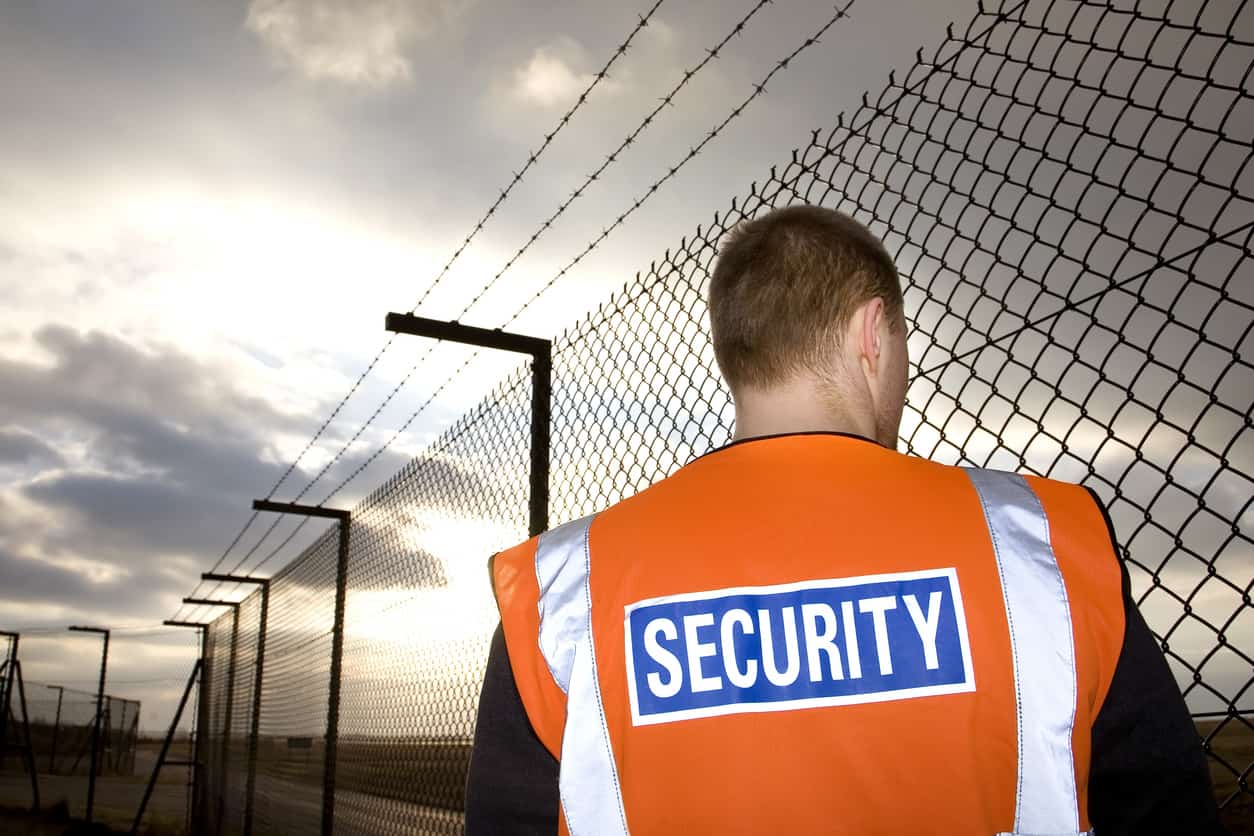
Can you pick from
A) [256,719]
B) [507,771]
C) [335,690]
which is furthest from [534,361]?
[256,719]

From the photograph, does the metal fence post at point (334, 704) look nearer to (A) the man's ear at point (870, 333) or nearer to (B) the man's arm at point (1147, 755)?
(A) the man's ear at point (870, 333)

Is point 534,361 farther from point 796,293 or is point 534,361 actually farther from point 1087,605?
point 1087,605

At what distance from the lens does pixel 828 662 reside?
1.20 meters

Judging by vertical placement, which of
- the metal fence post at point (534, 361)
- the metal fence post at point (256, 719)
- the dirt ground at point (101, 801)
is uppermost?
the metal fence post at point (534, 361)

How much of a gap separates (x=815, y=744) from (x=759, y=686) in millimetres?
100

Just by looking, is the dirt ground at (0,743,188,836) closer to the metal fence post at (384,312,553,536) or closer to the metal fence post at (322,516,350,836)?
the metal fence post at (322,516,350,836)

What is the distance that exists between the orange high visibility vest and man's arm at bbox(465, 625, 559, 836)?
0.03m

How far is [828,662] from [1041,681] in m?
0.26

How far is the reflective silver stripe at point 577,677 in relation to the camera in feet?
4.00

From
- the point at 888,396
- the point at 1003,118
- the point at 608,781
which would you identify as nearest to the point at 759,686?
the point at 608,781

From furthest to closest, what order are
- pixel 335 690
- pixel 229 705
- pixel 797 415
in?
1. pixel 229 705
2. pixel 335 690
3. pixel 797 415

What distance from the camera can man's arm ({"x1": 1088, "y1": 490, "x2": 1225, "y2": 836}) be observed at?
115 centimetres

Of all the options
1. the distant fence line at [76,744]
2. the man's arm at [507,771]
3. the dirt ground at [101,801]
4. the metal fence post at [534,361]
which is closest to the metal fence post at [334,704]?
the metal fence post at [534,361]

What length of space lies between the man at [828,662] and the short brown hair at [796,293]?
67mm
